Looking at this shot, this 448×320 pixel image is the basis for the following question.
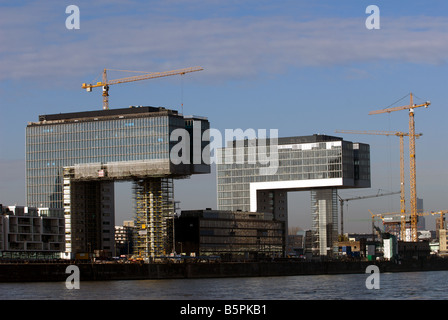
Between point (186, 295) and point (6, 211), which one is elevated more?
point (6, 211)

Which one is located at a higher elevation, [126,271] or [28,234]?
[28,234]

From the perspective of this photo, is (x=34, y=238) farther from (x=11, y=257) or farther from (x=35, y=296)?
(x=35, y=296)

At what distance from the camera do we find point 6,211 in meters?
185

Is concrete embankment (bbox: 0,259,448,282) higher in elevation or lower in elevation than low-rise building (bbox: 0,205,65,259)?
lower

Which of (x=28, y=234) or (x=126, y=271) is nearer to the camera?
(x=126, y=271)

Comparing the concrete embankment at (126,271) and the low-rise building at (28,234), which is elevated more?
the low-rise building at (28,234)

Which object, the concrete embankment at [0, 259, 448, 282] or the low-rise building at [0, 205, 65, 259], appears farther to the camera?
the low-rise building at [0, 205, 65, 259]

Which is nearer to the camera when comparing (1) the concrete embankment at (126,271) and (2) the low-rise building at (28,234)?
(1) the concrete embankment at (126,271)

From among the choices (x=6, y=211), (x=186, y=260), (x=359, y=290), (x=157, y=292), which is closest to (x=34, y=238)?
(x=6, y=211)
